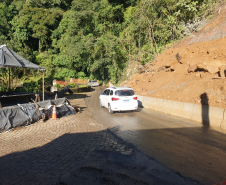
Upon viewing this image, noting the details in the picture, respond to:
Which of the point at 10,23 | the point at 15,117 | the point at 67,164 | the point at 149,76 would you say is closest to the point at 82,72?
the point at 10,23

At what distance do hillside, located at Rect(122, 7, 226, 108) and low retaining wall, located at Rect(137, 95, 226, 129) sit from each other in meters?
0.96


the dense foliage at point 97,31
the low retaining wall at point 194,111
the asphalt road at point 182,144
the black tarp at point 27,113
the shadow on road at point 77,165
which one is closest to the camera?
the shadow on road at point 77,165

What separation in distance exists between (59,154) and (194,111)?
7.58m

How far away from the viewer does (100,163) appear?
4.96 m

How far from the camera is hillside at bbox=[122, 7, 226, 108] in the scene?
11648 millimetres

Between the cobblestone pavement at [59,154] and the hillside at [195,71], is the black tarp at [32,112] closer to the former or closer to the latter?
the cobblestone pavement at [59,154]

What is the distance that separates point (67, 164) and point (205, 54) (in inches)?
575

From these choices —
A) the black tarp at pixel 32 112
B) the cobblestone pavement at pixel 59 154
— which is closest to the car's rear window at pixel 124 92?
the cobblestone pavement at pixel 59 154

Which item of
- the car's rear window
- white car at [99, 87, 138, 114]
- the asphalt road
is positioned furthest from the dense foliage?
the asphalt road

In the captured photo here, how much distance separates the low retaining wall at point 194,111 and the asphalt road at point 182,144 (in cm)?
58

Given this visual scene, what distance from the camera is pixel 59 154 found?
5.64 meters

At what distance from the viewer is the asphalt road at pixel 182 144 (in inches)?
177

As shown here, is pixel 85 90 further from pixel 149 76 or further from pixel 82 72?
pixel 82 72

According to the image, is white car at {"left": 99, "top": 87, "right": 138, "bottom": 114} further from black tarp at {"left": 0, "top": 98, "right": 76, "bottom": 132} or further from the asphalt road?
black tarp at {"left": 0, "top": 98, "right": 76, "bottom": 132}
